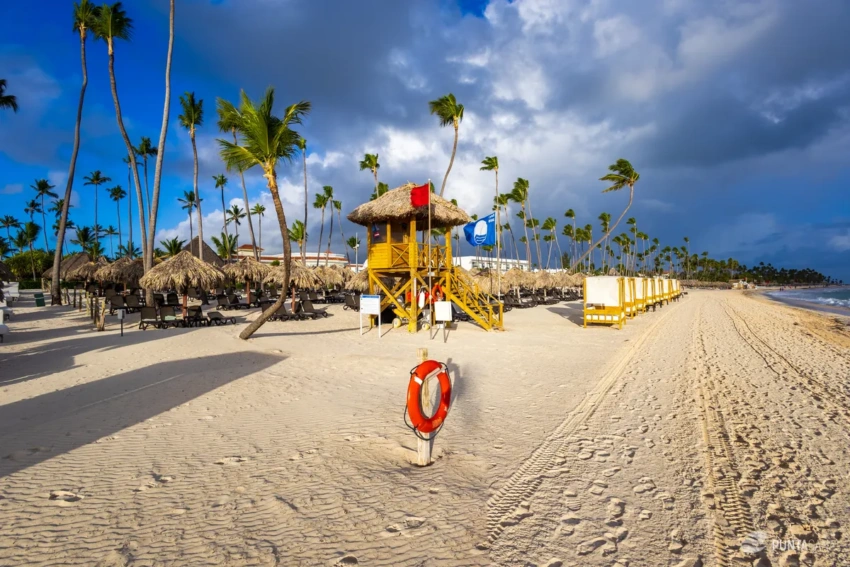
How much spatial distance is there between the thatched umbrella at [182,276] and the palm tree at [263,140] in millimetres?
6117

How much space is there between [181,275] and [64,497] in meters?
15.1

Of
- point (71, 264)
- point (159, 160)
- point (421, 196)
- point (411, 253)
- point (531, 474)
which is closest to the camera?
point (531, 474)

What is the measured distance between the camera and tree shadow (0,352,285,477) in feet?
15.7

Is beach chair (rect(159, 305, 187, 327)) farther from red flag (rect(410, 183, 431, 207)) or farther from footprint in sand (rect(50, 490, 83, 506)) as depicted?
footprint in sand (rect(50, 490, 83, 506))

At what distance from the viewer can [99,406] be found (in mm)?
6289

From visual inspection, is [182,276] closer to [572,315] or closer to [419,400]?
[419,400]

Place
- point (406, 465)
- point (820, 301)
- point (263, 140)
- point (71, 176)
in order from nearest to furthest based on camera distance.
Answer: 1. point (406, 465)
2. point (263, 140)
3. point (71, 176)
4. point (820, 301)

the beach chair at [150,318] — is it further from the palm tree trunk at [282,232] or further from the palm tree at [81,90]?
the palm tree at [81,90]

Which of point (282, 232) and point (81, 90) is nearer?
point (282, 232)

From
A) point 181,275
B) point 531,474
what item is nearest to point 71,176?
point 181,275

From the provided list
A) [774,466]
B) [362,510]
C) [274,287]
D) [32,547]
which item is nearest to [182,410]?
[32,547]

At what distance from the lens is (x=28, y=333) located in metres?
14.9

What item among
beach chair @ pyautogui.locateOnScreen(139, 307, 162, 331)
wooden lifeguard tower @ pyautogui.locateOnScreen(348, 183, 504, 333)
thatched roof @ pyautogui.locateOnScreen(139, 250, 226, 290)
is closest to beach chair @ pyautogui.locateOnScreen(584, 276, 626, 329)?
wooden lifeguard tower @ pyautogui.locateOnScreen(348, 183, 504, 333)

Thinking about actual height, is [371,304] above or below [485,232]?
below
